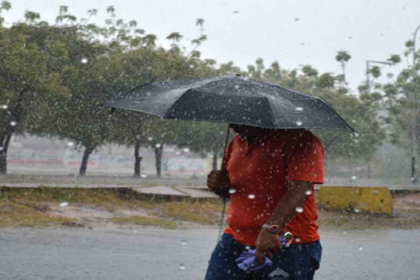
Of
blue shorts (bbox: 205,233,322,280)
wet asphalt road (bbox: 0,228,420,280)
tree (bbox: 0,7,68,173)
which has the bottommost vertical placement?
wet asphalt road (bbox: 0,228,420,280)

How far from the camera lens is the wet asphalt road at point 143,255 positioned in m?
5.68

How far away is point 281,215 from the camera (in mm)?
2791

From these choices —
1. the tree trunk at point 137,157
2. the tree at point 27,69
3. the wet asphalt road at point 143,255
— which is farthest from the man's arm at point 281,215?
the tree trunk at point 137,157

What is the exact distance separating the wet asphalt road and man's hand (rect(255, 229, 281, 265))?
2.97 metres

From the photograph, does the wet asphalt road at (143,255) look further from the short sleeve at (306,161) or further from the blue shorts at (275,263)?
the short sleeve at (306,161)

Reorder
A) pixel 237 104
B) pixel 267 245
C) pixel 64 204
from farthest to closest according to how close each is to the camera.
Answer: pixel 64 204
pixel 237 104
pixel 267 245

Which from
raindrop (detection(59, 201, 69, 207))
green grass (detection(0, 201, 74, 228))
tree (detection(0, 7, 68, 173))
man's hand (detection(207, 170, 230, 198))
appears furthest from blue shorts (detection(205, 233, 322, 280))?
tree (detection(0, 7, 68, 173))

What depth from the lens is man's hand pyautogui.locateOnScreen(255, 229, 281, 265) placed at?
9.03 feet

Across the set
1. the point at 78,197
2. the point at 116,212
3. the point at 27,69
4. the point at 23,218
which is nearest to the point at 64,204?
the point at 78,197

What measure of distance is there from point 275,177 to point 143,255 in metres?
4.00

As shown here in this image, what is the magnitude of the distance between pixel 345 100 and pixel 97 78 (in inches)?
589

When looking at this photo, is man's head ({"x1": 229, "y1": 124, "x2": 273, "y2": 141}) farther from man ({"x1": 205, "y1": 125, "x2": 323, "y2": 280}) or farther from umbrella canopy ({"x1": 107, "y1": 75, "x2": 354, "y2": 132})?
umbrella canopy ({"x1": 107, "y1": 75, "x2": 354, "y2": 132})

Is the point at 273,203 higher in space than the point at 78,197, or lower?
higher

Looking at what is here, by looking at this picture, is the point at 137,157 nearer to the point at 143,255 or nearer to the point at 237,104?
the point at 143,255
